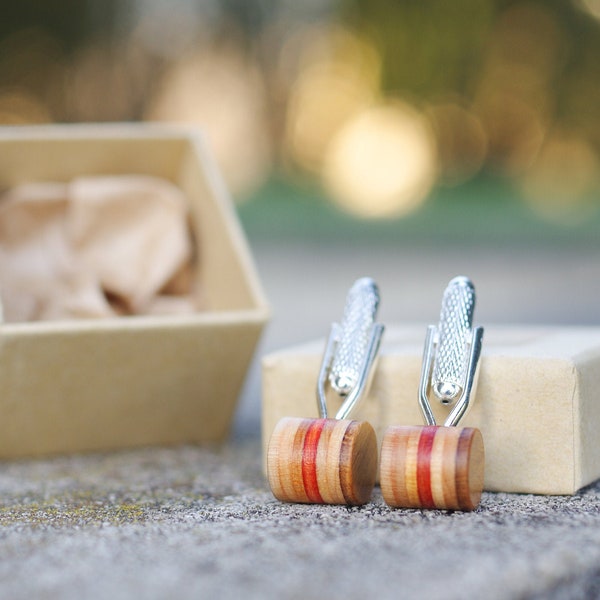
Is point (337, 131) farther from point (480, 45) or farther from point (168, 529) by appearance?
point (168, 529)

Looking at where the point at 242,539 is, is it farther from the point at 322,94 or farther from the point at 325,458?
the point at 322,94

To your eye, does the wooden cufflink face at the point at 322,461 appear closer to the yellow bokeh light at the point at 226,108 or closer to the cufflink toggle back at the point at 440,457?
the cufflink toggle back at the point at 440,457

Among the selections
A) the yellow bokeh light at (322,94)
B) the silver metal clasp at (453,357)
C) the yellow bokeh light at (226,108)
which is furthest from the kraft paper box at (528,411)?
the yellow bokeh light at (322,94)

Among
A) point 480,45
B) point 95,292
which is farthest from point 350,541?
point 480,45

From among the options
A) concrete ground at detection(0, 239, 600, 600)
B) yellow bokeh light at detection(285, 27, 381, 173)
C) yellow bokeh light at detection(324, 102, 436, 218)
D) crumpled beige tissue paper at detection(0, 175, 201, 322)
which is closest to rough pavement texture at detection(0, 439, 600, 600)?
concrete ground at detection(0, 239, 600, 600)

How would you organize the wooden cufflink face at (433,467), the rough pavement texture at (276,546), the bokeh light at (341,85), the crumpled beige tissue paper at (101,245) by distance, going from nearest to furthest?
the rough pavement texture at (276,546) < the wooden cufflink face at (433,467) < the crumpled beige tissue paper at (101,245) < the bokeh light at (341,85)

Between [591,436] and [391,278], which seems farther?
[391,278]

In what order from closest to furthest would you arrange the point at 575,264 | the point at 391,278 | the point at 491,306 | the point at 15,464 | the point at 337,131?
the point at 15,464
the point at 491,306
the point at 391,278
the point at 575,264
the point at 337,131
